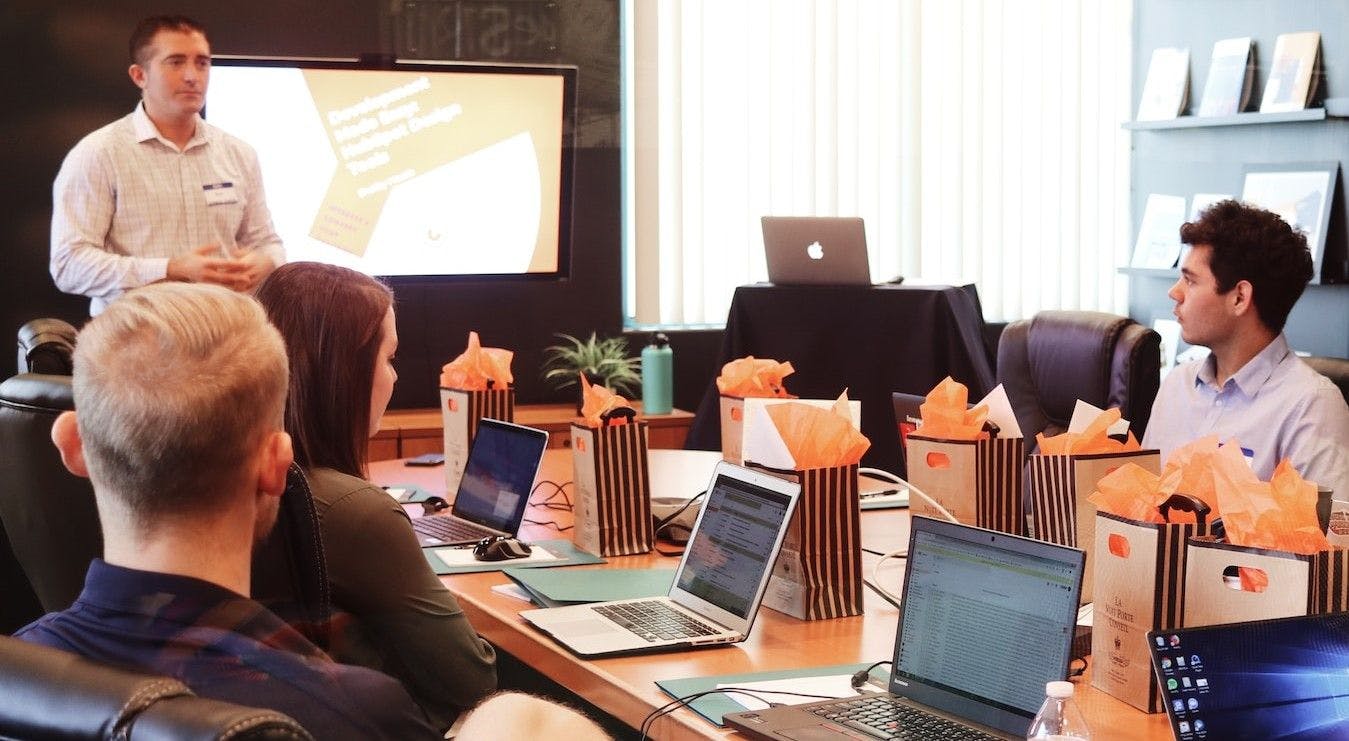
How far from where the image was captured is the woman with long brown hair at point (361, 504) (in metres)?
2.02

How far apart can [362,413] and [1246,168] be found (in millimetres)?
4442

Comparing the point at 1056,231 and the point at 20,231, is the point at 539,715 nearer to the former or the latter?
the point at 20,231

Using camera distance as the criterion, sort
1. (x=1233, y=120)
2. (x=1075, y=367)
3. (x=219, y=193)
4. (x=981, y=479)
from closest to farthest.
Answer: (x=981, y=479) < (x=1075, y=367) < (x=219, y=193) < (x=1233, y=120)

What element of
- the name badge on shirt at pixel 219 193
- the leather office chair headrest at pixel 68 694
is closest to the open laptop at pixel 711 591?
the leather office chair headrest at pixel 68 694

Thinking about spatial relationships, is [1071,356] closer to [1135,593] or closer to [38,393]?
[1135,593]

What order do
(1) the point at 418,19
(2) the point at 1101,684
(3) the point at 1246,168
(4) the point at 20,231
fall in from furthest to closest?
(3) the point at 1246,168 < (1) the point at 418,19 < (4) the point at 20,231 < (2) the point at 1101,684

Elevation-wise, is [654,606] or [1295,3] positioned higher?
[1295,3]

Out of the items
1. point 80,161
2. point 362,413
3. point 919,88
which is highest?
point 919,88

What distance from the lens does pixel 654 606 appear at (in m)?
2.31

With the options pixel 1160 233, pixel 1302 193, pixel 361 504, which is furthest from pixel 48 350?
pixel 1160 233

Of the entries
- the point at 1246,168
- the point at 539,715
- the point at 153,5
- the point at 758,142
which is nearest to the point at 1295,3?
the point at 1246,168

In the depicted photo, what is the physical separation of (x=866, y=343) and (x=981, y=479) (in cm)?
217

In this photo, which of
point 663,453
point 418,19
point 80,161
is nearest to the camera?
point 663,453

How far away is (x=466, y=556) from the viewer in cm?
271
